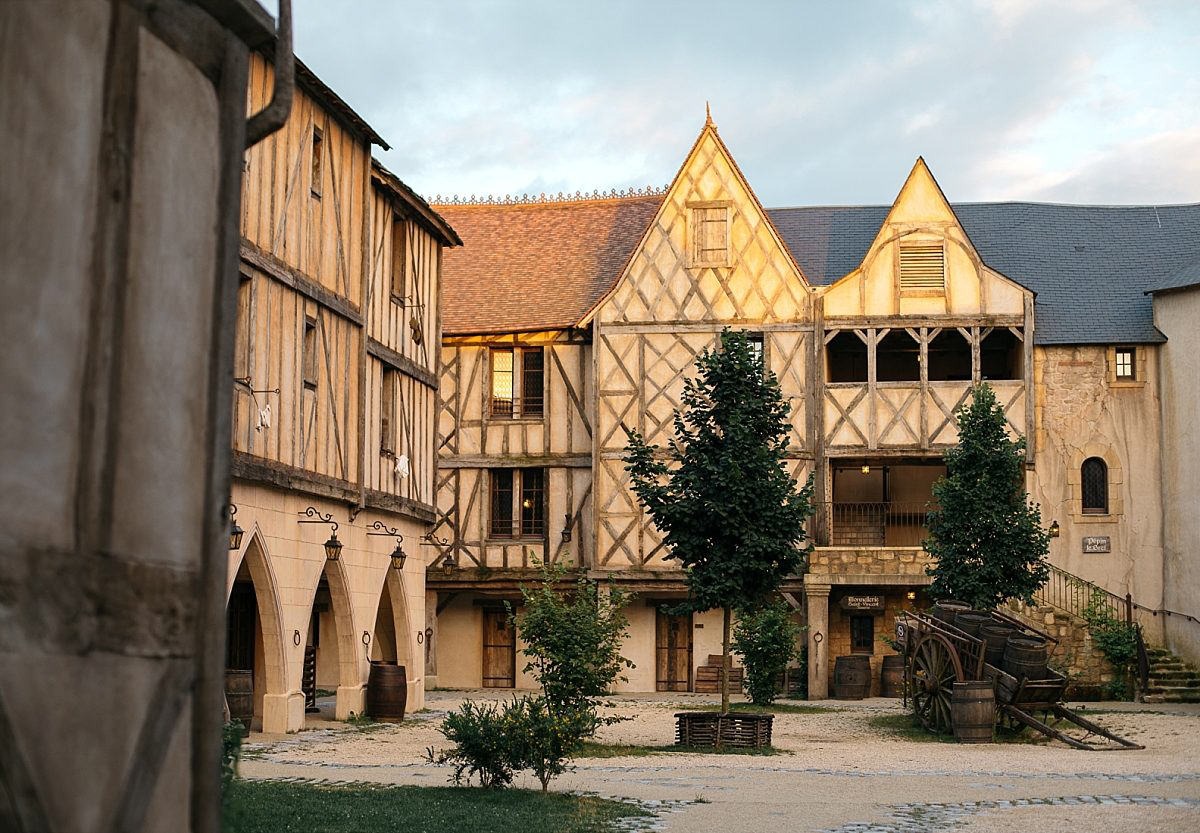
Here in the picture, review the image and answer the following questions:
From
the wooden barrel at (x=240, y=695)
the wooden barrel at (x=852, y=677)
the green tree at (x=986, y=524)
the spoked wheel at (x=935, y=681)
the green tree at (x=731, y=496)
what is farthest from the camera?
the wooden barrel at (x=852, y=677)

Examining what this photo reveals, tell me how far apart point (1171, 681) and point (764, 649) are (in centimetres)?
728

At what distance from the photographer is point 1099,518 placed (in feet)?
97.8

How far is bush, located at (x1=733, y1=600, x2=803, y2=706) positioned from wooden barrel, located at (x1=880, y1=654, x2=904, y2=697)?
204cm

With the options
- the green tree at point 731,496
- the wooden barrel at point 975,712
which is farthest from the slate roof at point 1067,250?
the green tree at point 731,496

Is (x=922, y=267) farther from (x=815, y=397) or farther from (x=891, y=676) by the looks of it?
(x=891, y=676)

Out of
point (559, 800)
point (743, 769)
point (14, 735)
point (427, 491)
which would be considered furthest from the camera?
point (427, 491)

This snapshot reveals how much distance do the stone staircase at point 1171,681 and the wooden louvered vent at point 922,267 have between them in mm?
8073

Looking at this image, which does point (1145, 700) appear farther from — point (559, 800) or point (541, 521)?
point (559, 800)

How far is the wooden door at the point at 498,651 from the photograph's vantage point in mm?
32000

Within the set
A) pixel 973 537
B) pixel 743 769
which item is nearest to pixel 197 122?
pixel 743 769

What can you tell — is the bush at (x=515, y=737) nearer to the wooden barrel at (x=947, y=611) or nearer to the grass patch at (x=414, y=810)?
the grass patch at (x=414, y=810)

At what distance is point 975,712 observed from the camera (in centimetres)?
1862

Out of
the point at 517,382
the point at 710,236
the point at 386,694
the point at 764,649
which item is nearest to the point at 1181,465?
the point at 764,649

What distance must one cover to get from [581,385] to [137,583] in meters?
26.6
